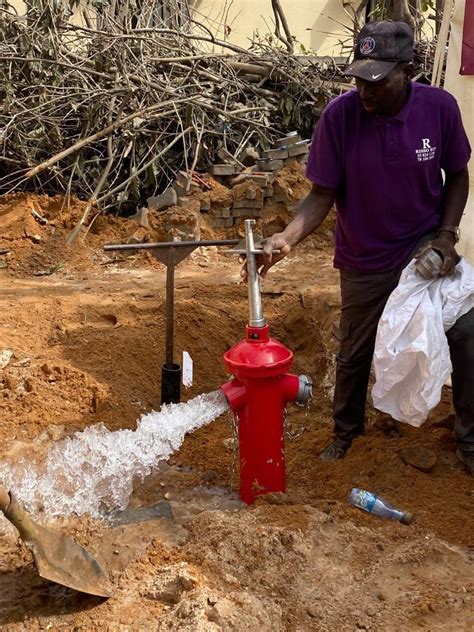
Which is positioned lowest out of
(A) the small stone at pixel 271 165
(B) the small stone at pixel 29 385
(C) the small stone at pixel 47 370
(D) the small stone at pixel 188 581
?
(B) the small stone at pixel 29 385

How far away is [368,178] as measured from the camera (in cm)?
297

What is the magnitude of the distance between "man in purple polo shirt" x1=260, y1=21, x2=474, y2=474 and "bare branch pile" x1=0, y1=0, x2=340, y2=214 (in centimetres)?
423

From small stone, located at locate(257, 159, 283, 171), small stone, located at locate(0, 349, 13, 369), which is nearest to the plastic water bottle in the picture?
small stone, located at locate(0, 349, 13, 369)

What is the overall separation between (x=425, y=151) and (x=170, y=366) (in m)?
1.87

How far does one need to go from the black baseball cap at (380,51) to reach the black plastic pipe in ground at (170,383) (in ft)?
6.35

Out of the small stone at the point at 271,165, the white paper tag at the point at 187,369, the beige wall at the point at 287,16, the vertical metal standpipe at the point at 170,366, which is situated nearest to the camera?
the vertical metal standpipe at the point at 170,366

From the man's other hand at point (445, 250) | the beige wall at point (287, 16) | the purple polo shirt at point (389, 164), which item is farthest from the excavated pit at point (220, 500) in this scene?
the beige wall at point (287, 16)

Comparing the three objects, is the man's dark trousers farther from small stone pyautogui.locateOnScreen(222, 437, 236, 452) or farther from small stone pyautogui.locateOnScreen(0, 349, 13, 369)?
small stone pyautogui.locateOnScreen(0, 349, 13, 369)

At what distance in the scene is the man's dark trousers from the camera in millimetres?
2962

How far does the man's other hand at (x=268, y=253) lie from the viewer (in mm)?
2871

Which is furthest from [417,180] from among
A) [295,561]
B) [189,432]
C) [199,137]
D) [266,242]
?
[199,137]

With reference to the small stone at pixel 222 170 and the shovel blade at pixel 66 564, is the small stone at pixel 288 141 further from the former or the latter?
the shovel blade at pixel 66 564

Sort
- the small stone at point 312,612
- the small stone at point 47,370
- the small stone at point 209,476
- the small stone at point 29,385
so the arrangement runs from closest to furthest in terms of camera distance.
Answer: the small stone at point 312,612 < the small stone at point 209,476 < the small stone at point 29,385 < the small stone at point 47,370

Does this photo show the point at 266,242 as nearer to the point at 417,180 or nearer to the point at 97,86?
the point at 417,180
